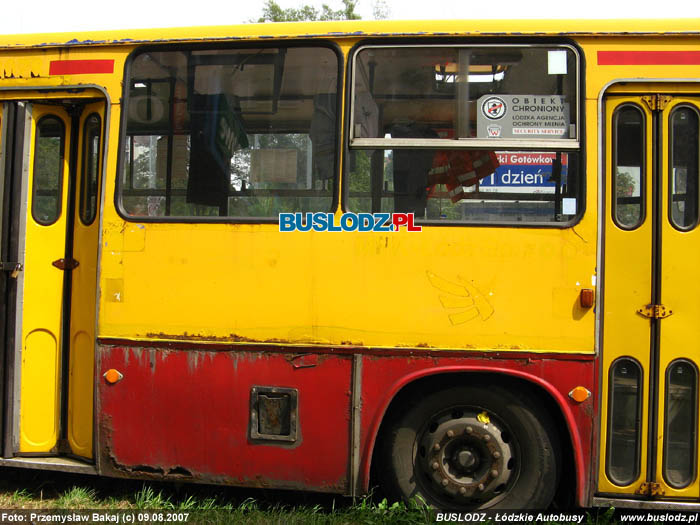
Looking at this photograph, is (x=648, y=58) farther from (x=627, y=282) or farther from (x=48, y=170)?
(x=48, y=170)

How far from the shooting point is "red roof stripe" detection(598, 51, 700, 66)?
10.4ft

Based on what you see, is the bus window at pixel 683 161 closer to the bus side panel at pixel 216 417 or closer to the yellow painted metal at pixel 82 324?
the bus side panel at pixel 216 417

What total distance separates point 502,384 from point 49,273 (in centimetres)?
288

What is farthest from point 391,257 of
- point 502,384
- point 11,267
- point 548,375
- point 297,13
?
point 297,13

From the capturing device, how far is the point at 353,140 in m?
3.30

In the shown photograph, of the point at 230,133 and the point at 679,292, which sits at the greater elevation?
the point at 230,133

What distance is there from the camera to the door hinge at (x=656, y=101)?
320 cm

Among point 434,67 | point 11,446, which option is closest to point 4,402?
point 11,446

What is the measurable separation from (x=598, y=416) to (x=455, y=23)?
7.67 feet

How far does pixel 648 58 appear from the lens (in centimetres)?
318

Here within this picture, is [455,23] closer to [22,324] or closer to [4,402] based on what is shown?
[22,324]

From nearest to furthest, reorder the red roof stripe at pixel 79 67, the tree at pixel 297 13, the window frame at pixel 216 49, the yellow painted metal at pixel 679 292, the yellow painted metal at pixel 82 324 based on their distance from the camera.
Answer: the yellow painted metal at pixel 679 292, the window frame at pixel 216 49, the red roof stripe at pixel 79 67, the yellow painted metal at pixel 82 324, the tree at pixel 297 13

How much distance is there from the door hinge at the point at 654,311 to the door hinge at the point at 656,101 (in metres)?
1.09

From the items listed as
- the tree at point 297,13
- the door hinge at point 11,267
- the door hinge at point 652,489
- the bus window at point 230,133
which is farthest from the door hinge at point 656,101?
the tree at point 297,13
